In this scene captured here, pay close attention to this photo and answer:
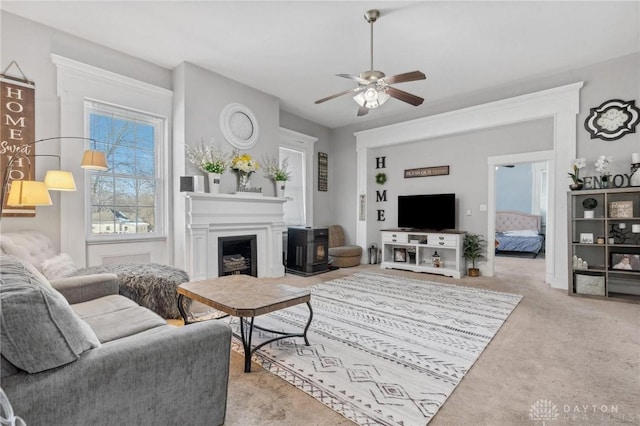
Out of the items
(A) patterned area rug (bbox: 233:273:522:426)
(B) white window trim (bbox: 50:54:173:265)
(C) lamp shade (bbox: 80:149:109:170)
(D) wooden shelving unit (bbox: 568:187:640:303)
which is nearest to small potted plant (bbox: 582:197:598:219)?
(D) wooden shelving unit (bbox: 568:187:640:303)

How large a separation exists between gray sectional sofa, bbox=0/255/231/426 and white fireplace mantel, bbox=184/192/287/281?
2.53 meters

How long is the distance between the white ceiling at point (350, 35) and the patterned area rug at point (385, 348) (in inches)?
123

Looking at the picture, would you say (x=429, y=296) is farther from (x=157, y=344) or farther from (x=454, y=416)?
(x=157, y=344)

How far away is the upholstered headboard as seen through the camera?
27.9 ft

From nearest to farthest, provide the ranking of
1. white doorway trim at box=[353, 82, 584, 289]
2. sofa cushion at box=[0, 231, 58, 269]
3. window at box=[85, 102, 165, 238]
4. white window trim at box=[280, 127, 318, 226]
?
1. sofa cushion at box=[0, 231, 58, 269]
2. window at box=[85, 102, 165, 238]
3. white doorway trim at box=[353, 82, 584, 289]
4. white window trim at box=[280, 127, 318, 226]

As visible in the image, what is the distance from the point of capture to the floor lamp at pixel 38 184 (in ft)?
8.56

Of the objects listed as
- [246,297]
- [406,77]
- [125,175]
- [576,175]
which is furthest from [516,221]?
[125,175]

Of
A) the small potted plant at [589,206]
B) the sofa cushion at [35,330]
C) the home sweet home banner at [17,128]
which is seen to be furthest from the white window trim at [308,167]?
the sofa cushion at [35,330]

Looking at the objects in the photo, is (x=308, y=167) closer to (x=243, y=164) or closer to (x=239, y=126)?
Result: (x=239, y=126)

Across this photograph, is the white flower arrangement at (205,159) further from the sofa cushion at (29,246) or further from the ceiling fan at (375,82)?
the ceiling fan at (375,82)

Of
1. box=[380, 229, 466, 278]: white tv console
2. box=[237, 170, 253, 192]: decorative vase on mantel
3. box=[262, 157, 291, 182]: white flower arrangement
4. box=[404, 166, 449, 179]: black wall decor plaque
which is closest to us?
box=[237, 170, 253, 192]: decorative vase on mantel

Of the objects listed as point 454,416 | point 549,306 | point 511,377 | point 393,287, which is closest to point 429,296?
point 393,287

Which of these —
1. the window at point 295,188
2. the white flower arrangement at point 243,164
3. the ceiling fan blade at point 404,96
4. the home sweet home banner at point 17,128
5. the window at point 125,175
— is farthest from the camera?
the window at point 295,188

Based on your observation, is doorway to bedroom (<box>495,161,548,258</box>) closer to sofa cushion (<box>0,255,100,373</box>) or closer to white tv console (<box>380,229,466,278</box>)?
white tv console (<box>380,229,466,278</box>)
